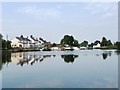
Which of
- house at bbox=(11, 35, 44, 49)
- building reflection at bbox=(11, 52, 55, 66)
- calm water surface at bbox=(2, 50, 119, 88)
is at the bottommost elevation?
calm water surface at bbox=(2, 50, 119, 88)

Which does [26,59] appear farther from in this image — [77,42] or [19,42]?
[77,42]

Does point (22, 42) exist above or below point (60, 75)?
above

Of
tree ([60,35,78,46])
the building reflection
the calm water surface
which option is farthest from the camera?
tree ([60,35,78,46])

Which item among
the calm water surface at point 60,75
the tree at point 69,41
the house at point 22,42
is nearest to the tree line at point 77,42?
the tree at point 69,41

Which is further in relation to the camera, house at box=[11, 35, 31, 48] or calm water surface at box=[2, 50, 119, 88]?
house at box=[11, 35, 31, 48]

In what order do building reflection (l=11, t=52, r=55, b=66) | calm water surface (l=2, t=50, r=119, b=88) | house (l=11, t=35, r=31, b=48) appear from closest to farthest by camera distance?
calm water surface (l=2, t=50, r=119, b=88) → building reflection (l=11, t=52, r=55, b=66) → house (l=11, t=35, r=31, b=48)

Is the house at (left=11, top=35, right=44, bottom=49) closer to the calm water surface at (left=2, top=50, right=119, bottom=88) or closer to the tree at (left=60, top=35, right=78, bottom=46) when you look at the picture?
the tree at (left=60, top=35, right=78, bottom=46)

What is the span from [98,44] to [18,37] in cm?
2911

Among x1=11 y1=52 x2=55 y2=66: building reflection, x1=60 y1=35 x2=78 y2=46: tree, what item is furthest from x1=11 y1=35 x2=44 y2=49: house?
x1=11 y1=52 x2=55 y2=66: building reflection

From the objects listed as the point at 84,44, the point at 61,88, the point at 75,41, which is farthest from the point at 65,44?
the point at 61,88

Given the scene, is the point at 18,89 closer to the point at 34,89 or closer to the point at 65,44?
the point at 34,89

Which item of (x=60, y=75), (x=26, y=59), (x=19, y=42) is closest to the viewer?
(x=60, y=75)

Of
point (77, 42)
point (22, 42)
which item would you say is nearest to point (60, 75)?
point (22, 42)

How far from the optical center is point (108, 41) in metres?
91.4
